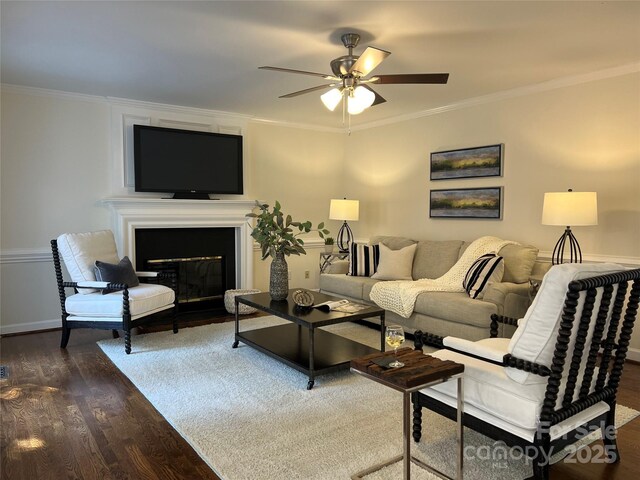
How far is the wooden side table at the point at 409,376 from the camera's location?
185 centimetres

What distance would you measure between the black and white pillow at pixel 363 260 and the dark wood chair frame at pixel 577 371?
117 inches

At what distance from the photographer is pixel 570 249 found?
409cm

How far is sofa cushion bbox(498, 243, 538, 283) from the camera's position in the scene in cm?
415

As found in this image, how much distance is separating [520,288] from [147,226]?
3.75 m

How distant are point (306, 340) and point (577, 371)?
228 cm

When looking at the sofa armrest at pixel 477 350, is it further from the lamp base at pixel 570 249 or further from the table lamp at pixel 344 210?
the table lamp at pixel 344 210

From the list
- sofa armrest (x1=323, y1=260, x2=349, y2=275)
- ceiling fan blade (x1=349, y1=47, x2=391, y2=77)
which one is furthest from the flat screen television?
ceiling fan blade (x1=349, y1=47, x2=391, y2=77)

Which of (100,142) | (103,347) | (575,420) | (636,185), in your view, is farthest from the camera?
(100,142)

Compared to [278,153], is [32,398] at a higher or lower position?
lower

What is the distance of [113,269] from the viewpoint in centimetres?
423

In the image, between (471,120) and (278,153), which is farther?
(278,153)

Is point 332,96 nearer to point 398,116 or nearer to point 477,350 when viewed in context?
point 477,350

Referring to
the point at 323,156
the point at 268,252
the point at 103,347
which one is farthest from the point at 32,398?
the point at 323,156

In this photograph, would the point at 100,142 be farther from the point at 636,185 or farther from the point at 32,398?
the point at 636,185
